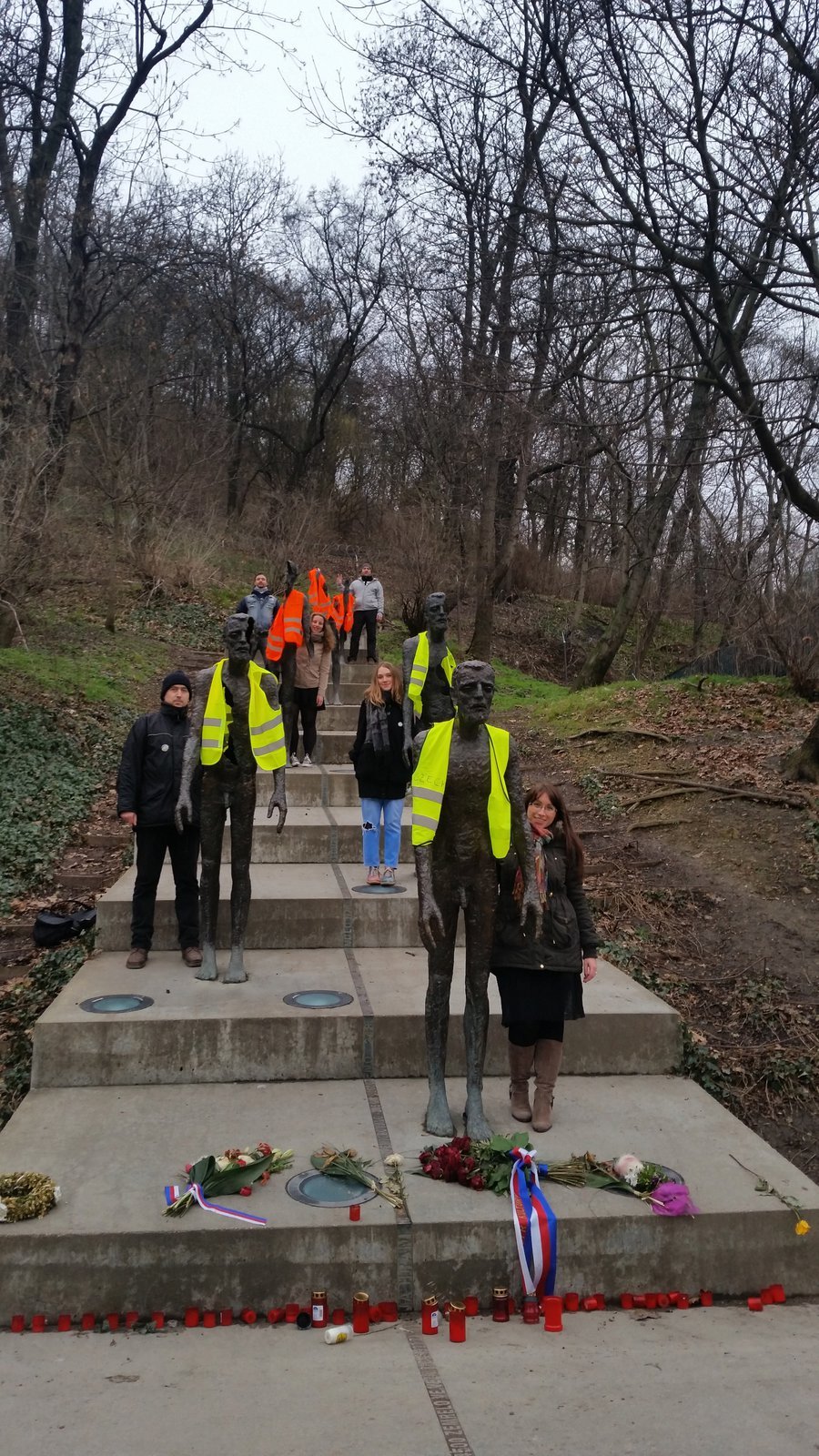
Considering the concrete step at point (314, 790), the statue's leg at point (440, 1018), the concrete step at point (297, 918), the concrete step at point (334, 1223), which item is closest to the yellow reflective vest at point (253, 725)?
the concrete step at point (297, 918)

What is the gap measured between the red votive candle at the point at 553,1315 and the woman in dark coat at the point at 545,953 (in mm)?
988

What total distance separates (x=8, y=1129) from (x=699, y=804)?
270 inches

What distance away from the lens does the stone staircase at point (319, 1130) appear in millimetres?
4133

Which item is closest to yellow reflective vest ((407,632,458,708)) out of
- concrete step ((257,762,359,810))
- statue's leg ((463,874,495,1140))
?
concrete step ((257,762,359,810))

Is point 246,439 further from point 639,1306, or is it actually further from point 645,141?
point 639,1306

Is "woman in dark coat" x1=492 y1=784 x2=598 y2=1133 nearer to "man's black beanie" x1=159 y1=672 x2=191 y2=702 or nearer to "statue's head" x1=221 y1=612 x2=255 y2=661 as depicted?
"statue's head" x1=221 y1=612 x2=255 y2=661

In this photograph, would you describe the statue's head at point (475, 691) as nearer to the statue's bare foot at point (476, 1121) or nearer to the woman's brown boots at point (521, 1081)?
the woman's brown boots at point (521, 1081)

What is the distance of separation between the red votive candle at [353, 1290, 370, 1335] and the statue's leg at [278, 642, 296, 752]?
21.6 feet

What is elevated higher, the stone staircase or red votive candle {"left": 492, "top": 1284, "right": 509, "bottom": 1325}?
the stone staircase

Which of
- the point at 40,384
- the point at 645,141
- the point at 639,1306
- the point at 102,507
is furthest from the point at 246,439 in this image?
the point at 639,1306

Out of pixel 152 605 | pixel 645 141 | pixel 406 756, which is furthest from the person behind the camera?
pixel 152 605

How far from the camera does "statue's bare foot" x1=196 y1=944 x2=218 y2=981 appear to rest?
6.29m

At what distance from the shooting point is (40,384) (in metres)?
15.3

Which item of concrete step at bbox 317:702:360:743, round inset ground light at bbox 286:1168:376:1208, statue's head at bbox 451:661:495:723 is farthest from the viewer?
concrete step at bbox 317:702:360:743
